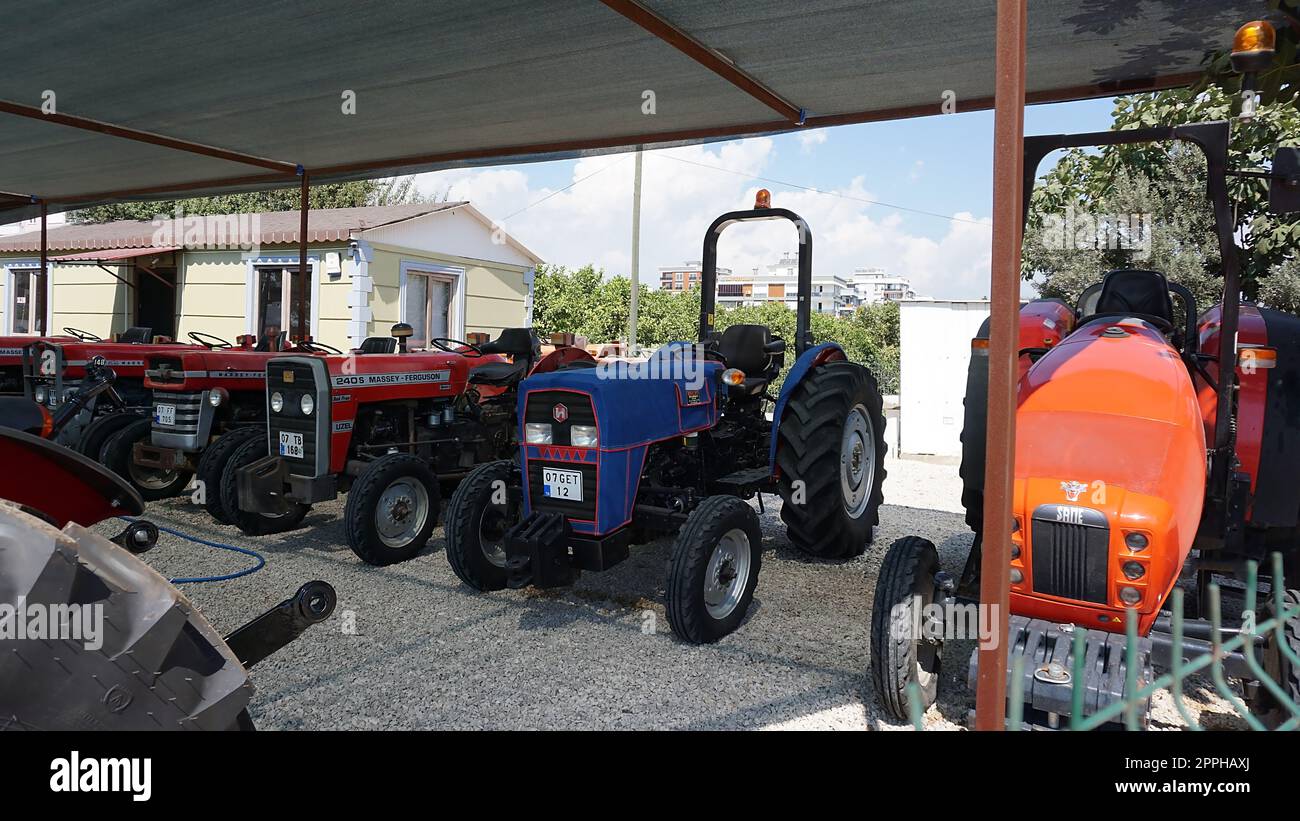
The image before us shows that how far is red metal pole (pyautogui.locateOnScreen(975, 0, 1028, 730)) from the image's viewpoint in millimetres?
1715

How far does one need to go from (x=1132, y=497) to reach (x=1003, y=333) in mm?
1104

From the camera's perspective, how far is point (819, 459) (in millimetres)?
4488

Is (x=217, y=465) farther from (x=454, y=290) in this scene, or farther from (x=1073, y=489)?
(x=454, y=290)

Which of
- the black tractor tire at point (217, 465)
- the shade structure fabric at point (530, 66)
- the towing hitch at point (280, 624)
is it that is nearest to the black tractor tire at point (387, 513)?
the black tractor tire at point (217, 465)

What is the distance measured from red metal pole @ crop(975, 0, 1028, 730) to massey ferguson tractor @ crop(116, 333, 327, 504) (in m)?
5.06

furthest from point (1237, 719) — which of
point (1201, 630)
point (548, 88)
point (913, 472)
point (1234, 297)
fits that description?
point (913, 472)

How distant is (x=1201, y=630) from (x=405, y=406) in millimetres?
4749

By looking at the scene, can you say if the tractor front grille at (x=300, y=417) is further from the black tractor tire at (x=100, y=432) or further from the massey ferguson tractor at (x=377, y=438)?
the black tractor tire at (x=100, y=432)

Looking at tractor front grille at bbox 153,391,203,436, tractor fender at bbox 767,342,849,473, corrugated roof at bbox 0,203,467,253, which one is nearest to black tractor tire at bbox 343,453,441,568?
tractor front grille at bbox 153,391,203,436

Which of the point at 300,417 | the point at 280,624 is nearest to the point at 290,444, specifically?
the point at 300,417

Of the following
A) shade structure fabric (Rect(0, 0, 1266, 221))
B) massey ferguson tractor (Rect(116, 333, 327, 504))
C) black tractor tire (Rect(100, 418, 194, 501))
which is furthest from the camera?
black tractor tire (Rect(100, 418, 194, 501))

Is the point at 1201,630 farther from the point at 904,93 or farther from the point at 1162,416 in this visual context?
the point at 904,93

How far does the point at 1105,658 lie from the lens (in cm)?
234

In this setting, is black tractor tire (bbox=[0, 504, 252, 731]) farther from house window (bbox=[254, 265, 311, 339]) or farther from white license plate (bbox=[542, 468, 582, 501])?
house window (bbox=[254, 265, 311, 339])
